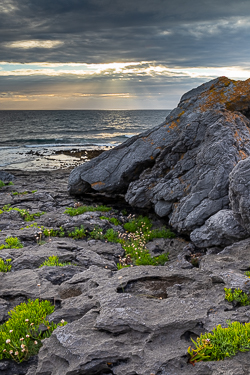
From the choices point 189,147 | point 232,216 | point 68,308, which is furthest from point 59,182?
point 68,308

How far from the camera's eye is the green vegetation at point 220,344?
14.2ft

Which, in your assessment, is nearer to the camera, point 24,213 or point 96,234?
point 96,234

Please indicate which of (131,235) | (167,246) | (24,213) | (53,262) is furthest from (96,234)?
(24,213)

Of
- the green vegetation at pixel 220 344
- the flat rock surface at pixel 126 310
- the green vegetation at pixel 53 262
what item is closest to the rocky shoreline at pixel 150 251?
the flat rock surface at pixel 126 310

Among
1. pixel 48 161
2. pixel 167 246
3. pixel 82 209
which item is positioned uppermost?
pixel 48 161

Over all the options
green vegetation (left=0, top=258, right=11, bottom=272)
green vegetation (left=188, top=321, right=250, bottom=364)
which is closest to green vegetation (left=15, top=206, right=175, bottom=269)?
green vegetation (left=0, top=258, right=11, bottom=272)

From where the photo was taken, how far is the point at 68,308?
20.0 feet

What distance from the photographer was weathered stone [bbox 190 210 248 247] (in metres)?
9.88

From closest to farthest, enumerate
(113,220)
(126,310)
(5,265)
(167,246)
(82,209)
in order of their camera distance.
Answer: (126,310)
(5,265)
(167,246)
(113,220)
(82,209)

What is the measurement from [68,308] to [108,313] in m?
1.16

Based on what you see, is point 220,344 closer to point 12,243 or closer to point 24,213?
point 12,243

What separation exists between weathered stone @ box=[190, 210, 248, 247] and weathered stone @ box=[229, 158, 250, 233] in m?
0.56

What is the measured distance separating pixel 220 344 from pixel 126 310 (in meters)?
1.67

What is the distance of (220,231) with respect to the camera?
10195 mm
